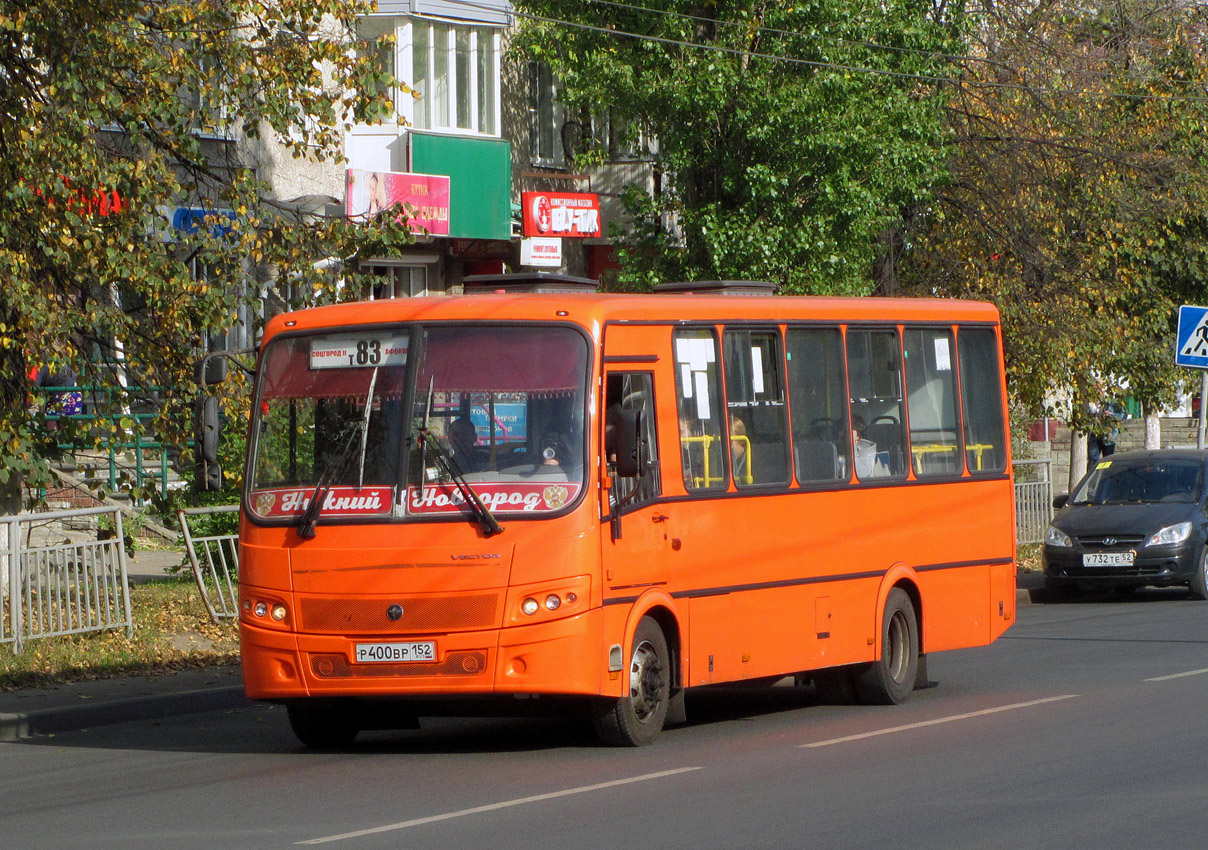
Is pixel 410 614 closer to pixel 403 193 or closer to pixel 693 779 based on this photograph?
pixel 693 779

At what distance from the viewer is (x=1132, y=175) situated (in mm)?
27703

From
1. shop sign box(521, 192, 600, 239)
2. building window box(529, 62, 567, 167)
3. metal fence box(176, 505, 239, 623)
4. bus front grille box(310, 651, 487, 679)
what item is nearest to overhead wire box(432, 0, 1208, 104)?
building window box(529, 62, 567, 167)

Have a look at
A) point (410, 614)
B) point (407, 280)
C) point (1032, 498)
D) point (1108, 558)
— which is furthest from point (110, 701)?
point (407, 280)

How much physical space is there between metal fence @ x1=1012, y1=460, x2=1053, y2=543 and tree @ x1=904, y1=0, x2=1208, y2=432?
3.08 ft

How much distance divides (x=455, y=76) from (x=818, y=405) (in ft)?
62.1

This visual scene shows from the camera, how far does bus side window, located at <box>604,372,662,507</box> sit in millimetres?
10852

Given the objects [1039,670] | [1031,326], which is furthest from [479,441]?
[1031,326]

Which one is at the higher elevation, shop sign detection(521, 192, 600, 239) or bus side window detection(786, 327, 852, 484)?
shop sign detection(521, 192, 600, 239)

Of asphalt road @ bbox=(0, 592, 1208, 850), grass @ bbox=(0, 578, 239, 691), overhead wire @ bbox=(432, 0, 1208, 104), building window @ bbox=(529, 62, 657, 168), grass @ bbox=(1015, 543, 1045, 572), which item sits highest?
building window @ bbox=(529, 62, 657, 168)

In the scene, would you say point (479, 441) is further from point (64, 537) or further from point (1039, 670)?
point (64, 537)

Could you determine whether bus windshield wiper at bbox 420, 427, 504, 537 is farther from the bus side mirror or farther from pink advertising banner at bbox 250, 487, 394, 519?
the bus side mirror

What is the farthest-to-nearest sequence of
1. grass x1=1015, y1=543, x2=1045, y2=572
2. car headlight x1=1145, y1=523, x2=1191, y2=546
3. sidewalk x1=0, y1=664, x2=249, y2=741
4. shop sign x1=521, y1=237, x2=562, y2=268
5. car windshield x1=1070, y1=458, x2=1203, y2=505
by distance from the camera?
shop sign x1=521, y1=237, x2=562, y2=268
grass x1=1015, y1=543, x2=1045, y2=572
car windshield x1=1070, y1=458, x2=1203, y2=505
car headlight x1=1145, y1=523, x2=1191, y2=546
sidewalk x1=0, y1=664, x2=249, y2=741

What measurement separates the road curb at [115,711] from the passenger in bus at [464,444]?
10.8ft

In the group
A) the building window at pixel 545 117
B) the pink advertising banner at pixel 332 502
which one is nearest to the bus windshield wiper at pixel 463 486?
the pink advertising banner at pixel 332 502
